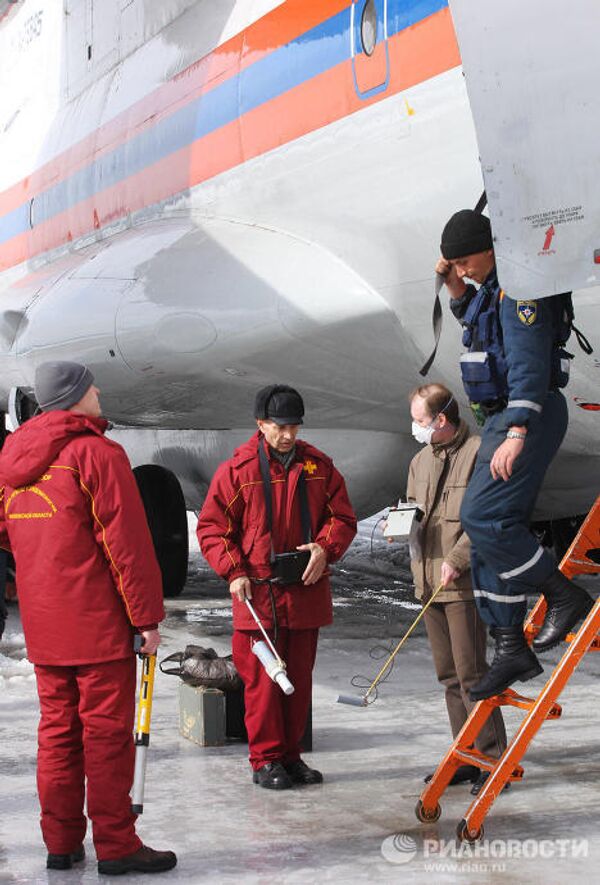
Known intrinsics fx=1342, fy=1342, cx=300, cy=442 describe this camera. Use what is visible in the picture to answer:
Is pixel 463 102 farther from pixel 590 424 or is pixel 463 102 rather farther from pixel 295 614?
pixel 295 614

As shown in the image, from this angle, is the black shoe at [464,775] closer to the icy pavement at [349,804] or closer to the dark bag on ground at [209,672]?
the icy pavement at [349,804]

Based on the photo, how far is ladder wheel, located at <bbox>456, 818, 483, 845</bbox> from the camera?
4.22 m

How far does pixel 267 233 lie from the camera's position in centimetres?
770

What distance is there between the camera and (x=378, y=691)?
6.69 metres

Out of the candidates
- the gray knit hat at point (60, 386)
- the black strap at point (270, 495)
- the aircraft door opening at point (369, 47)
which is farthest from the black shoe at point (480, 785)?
the aircraft door opening at point (369, 47)

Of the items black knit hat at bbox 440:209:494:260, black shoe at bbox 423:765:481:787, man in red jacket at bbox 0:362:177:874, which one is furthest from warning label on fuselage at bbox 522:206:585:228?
black shoe at bbox 423:765:481:787

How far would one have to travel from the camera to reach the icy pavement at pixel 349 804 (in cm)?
411

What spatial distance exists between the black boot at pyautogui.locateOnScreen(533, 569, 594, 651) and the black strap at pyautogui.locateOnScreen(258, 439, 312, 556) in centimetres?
136

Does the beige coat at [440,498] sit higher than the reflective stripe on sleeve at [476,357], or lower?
lower

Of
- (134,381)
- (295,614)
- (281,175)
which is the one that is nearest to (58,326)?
(134,381)

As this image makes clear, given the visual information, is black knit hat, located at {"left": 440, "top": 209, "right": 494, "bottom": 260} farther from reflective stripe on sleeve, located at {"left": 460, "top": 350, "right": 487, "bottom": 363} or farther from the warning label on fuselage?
reflective stripe on sleeve, located at {"left": 460, "top": 350, "right": 487, "bottom": 363}

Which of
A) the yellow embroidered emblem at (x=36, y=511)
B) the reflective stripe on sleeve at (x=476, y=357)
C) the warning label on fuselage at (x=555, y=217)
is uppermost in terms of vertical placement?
the warning label on fuselage at (x=555, y=217)

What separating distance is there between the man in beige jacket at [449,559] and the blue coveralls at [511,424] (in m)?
0.78

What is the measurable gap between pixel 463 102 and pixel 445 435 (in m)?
1.77
